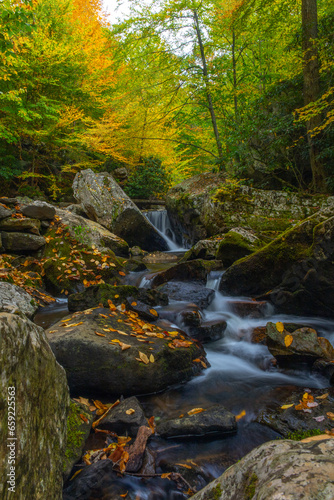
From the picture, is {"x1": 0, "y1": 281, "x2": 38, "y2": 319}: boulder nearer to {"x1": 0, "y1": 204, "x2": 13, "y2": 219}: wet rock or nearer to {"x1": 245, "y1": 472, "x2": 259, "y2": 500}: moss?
{"x1": 0, "y1": 204, "x2": 13, "y2": 219}: wet rock

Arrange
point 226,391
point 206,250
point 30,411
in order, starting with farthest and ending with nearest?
point 206,250
point 226,391
point 30,411

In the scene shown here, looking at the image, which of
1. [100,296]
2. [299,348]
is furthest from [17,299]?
[299,348]

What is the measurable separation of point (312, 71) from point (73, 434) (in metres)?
10.2

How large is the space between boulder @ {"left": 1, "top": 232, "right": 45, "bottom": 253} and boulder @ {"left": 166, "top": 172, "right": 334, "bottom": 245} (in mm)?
5445

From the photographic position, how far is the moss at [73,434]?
2.11 m

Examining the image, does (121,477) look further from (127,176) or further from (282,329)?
(127,176)

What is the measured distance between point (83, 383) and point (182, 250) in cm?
897

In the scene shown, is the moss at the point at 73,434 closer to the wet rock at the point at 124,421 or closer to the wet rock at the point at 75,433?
the wet rock at the point at 75,433

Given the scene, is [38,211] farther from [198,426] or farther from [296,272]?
[198,426]

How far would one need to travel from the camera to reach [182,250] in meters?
11.9

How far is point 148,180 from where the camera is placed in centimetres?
1641

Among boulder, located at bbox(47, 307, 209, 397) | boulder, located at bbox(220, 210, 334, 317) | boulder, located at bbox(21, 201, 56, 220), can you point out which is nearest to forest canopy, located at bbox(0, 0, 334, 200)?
boulder, located at bbox(21, 201, 56, 220)

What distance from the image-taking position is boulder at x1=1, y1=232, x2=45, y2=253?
22.2 feet

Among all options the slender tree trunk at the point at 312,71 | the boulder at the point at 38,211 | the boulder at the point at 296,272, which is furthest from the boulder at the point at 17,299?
the slender tree trunk at the point at 312,71
